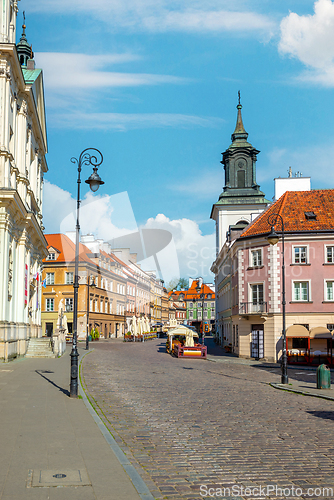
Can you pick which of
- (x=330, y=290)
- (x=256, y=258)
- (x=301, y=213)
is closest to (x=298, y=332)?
(x=330, y=290)

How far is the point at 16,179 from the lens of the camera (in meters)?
29.3

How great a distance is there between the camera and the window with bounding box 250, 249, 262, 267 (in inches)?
1478

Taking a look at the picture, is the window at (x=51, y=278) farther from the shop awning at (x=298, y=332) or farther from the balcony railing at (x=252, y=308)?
the shop awning at (x=298, y=332)

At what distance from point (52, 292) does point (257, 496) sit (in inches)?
2427

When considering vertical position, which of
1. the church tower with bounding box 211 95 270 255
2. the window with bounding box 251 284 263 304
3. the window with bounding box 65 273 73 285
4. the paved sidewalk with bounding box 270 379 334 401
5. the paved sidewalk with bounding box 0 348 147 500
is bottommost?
the paved sidewalk with bounding box 270 379 334 401

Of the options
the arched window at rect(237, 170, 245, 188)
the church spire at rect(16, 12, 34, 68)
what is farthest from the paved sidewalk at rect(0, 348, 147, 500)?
the arched window at rect(237, 170, 245, 188)

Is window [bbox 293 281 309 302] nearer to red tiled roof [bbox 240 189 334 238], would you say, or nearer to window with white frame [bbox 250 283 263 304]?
window with white frame [bbox 250 283 263 304]

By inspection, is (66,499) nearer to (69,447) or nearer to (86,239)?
(69,447)

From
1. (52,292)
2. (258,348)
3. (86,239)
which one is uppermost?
(86,239)

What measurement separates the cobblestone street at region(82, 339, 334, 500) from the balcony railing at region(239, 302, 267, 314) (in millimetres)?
17216

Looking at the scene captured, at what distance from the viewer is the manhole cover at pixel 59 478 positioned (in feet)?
21.3

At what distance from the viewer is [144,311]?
108625 mm

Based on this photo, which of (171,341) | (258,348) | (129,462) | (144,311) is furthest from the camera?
(144,311)

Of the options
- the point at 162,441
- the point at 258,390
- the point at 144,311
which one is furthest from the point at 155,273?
the point at 162,441
